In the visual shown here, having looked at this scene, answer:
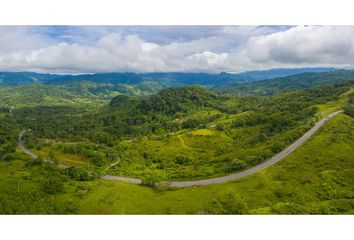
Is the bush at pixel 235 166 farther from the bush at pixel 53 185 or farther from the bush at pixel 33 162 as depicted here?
→ the bush at pixel 33 162

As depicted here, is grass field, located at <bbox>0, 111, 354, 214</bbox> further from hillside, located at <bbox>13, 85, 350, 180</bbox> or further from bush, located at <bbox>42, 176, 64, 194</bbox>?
hillside, located at <bbox>13, 85, 350, 180</bbox>

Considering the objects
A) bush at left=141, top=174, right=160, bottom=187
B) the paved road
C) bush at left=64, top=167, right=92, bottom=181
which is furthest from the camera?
bush at left=64, top=167, right=92, bottom=181

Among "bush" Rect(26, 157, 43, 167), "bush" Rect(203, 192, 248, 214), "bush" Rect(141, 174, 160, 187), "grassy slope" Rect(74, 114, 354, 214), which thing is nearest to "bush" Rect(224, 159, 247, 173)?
"grassy slope" Rect(74, 114, 354, 214)

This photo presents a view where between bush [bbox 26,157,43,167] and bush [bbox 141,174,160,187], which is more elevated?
bush [bbox 26,157,43,167]

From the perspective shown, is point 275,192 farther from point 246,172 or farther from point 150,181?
point 150,181

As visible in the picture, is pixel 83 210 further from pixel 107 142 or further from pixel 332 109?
pixel 332 109

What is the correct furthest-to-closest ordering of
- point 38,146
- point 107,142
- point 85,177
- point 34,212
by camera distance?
1. point 107,142
2. point 38,146
3. point 85,177
4. point 34,212

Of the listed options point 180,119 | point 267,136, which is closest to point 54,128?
point 180,119

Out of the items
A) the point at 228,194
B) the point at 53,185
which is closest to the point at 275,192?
the point at 228,194
